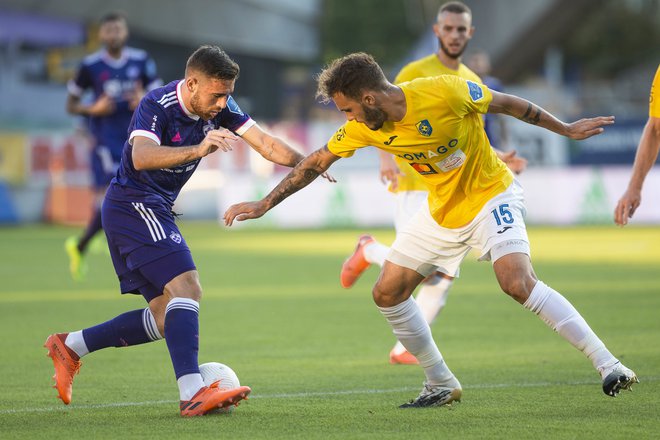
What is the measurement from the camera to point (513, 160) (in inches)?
311

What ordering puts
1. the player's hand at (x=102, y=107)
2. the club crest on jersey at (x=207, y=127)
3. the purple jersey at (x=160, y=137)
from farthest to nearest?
the player's hand at (x=102, y=107) → the club crest on jersey at (x=207, y=127) → the purple jersey at (x=160, y=137)

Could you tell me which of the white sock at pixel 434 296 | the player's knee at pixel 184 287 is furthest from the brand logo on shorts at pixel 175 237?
→ the white sock at pixel 434 296

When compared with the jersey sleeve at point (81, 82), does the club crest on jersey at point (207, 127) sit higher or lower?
lower

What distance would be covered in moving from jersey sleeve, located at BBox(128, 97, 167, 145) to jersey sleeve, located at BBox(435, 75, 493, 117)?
Result: 1500 mm

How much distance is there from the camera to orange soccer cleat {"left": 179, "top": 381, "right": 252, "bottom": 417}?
20.0ft

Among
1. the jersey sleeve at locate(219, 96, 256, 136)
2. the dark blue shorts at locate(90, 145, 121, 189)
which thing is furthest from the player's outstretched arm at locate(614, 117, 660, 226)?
the dark blue shorts at locate(90, 145, 121, 189)

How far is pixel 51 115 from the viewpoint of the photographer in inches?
1515

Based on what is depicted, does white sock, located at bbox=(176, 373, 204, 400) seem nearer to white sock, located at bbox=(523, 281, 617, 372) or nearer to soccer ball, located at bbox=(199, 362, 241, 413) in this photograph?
soccer ball, located at bbox=(199, 362, 241, 413)

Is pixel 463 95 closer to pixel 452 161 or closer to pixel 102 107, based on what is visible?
pixel 452 161

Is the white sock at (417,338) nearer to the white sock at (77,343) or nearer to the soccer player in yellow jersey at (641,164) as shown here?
the soccer player in yellow jersey at (641,164)

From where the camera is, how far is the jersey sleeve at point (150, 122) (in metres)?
6.42

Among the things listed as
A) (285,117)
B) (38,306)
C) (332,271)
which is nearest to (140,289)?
(38,306)

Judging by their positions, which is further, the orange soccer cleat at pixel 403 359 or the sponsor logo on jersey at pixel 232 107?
the orange soccer cleat at pixel 403 359

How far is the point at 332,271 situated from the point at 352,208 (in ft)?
33.0
